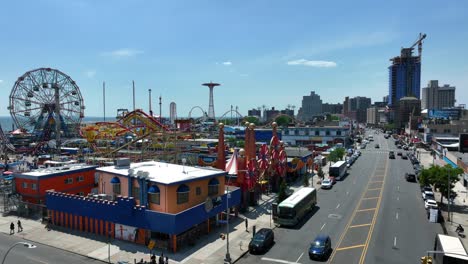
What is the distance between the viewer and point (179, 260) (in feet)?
96.2

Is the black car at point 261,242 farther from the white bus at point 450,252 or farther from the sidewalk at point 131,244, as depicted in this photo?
the white bus at point 450,252

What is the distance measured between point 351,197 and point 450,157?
118 ft

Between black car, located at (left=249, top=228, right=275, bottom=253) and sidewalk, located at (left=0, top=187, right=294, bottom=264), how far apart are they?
0.99m

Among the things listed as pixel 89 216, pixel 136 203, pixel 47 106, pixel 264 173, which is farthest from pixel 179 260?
pixel 47 106

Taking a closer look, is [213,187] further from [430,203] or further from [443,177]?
[443,177]

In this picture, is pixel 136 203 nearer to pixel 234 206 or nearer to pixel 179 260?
pixel 179 260

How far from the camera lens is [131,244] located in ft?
109

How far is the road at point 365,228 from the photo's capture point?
3016 centimetres

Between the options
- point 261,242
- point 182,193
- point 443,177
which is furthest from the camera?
point 443,177

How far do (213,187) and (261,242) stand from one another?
966 centimetres

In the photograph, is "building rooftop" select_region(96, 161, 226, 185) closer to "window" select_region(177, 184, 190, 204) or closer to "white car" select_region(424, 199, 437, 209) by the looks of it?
"window" select_region(177, 184, 190, 204)

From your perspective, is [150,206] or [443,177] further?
[443,177]

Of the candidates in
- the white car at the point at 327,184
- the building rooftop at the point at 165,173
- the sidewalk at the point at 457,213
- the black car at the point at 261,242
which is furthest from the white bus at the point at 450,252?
the white car at the point at 327,184

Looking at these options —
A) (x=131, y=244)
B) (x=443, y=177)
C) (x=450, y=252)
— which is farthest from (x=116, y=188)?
(x=443, y=177)
